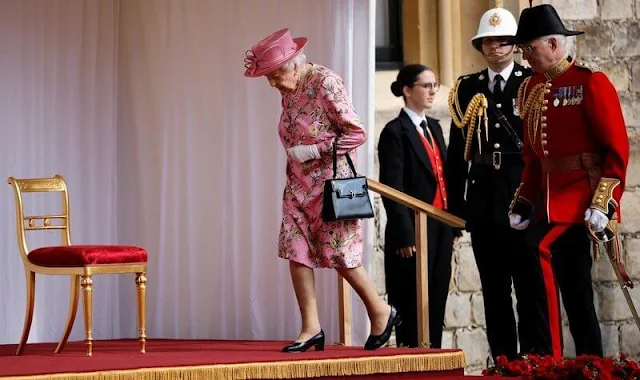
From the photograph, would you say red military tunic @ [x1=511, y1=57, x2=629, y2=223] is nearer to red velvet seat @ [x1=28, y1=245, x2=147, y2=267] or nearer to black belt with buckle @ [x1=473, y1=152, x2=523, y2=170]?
black belt with buckle @ [x1=473, y1=152, x2=523, y2=170]

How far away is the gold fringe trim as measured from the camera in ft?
16.1

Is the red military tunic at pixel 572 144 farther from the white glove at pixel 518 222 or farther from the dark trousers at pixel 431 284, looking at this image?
the dark trousers at pixel 431 284

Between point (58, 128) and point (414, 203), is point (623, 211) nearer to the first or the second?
point (414, 203)

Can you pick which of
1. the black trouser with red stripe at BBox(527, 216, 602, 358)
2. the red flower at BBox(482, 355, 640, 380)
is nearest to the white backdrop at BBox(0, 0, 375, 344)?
the black trouser with red stripe at BBox(527, 216, 602, 358)

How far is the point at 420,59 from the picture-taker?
808cm

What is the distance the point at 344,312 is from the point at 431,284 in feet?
1.46

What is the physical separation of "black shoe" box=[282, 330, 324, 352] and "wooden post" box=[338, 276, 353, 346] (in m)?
0.76

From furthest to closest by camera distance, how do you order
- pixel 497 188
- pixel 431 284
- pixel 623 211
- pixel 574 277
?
pixel 623 211 < pixel 431 284 < pixel 497 188 < pixel 574 277

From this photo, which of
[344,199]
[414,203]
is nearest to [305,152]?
[344,199]

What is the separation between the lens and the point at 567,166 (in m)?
5.41

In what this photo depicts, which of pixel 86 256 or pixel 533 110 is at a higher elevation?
pixel 533 110

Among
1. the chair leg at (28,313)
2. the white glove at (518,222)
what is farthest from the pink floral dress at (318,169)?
the chair leg at (28,313)

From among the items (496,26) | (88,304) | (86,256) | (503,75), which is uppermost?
(496,26)

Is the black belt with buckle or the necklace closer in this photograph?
the necklace
